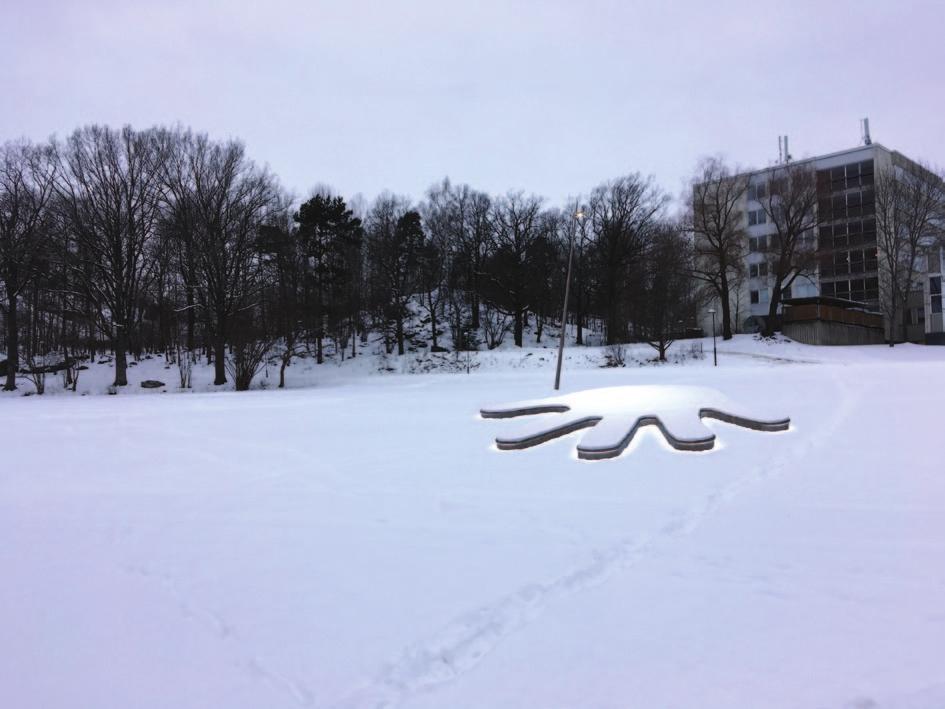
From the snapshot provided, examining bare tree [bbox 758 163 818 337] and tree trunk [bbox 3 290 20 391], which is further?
bare tree [bbox 758 163 818 337]

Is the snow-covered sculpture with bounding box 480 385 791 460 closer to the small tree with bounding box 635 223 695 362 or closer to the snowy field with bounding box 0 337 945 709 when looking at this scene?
the snowy field with bounding box 0 337 945 709

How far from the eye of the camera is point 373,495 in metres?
7.14

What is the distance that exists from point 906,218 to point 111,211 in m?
52.4

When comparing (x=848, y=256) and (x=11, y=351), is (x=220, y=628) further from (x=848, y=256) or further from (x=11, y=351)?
(x=848, y=256)

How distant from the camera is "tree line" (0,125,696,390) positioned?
3034 cm

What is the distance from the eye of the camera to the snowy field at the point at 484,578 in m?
3.05

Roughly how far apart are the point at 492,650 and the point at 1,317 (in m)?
50.2

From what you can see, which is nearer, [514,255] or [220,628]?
[220,628]

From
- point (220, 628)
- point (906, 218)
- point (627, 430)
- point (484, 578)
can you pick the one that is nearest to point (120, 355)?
point (627, 430)

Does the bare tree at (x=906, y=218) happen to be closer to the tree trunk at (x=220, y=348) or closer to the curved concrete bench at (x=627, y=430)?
the curved concrete bench at (x=627, y=430)

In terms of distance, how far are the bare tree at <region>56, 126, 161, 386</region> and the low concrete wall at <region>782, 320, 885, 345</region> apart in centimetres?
4365

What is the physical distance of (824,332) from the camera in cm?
4188

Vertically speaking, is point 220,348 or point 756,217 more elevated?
point 756,217

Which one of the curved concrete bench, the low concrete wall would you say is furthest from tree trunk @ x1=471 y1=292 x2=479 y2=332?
the curved concrete bench
